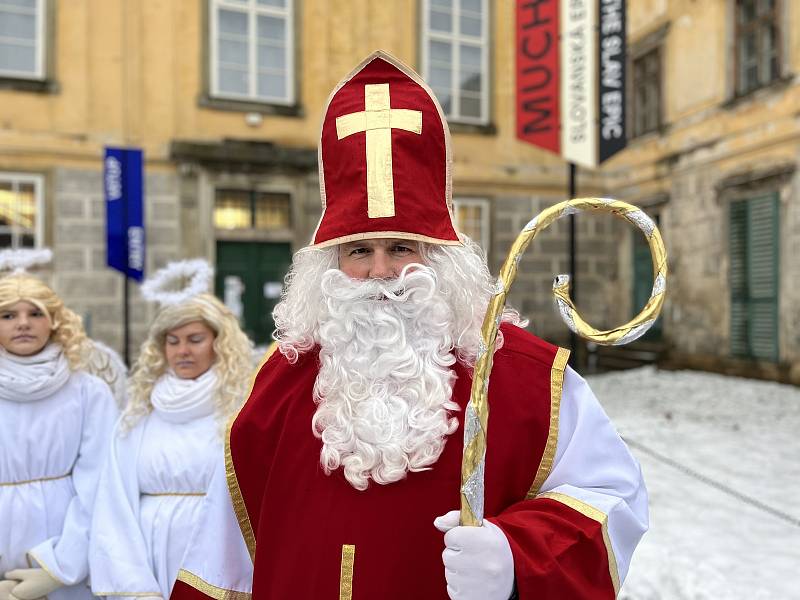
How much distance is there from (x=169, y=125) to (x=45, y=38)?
6.55 feet

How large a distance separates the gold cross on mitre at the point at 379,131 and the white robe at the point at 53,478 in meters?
1.85

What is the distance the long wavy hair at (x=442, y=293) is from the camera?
67.5 inches

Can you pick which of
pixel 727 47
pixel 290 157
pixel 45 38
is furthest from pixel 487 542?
pixel 727 47

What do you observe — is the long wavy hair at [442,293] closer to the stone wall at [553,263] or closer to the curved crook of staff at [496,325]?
the curved crook of staff at [496,325]

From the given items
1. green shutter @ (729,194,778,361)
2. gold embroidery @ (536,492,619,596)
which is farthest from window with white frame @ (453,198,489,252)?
gold embroidery @ (536,492,619,596)

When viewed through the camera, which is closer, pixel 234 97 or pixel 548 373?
pixel 548 373

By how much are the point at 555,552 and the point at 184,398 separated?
1.82 metres

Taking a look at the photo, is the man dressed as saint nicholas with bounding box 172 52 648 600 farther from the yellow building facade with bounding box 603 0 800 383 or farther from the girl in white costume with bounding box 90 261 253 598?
the yellow building facade with bounding box 603 0 800 383

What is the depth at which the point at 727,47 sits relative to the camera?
10.9 meters

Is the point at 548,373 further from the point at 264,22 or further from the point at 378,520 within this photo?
the point at 264,22

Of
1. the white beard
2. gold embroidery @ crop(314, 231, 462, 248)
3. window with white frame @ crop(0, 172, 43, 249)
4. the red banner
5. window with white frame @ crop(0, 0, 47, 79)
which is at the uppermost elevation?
window with white frame @ crop(0, 0, 47, 79)

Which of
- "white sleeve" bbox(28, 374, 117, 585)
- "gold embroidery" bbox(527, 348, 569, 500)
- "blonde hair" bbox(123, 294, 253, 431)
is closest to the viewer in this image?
"gold embroidery" bbox(527, 348, 569, 500)

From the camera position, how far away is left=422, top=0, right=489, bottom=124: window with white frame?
11469mm

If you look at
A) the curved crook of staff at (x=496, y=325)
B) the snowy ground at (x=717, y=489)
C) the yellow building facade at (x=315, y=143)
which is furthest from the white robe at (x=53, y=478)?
the yellow building facade at (x=315, y=143)
